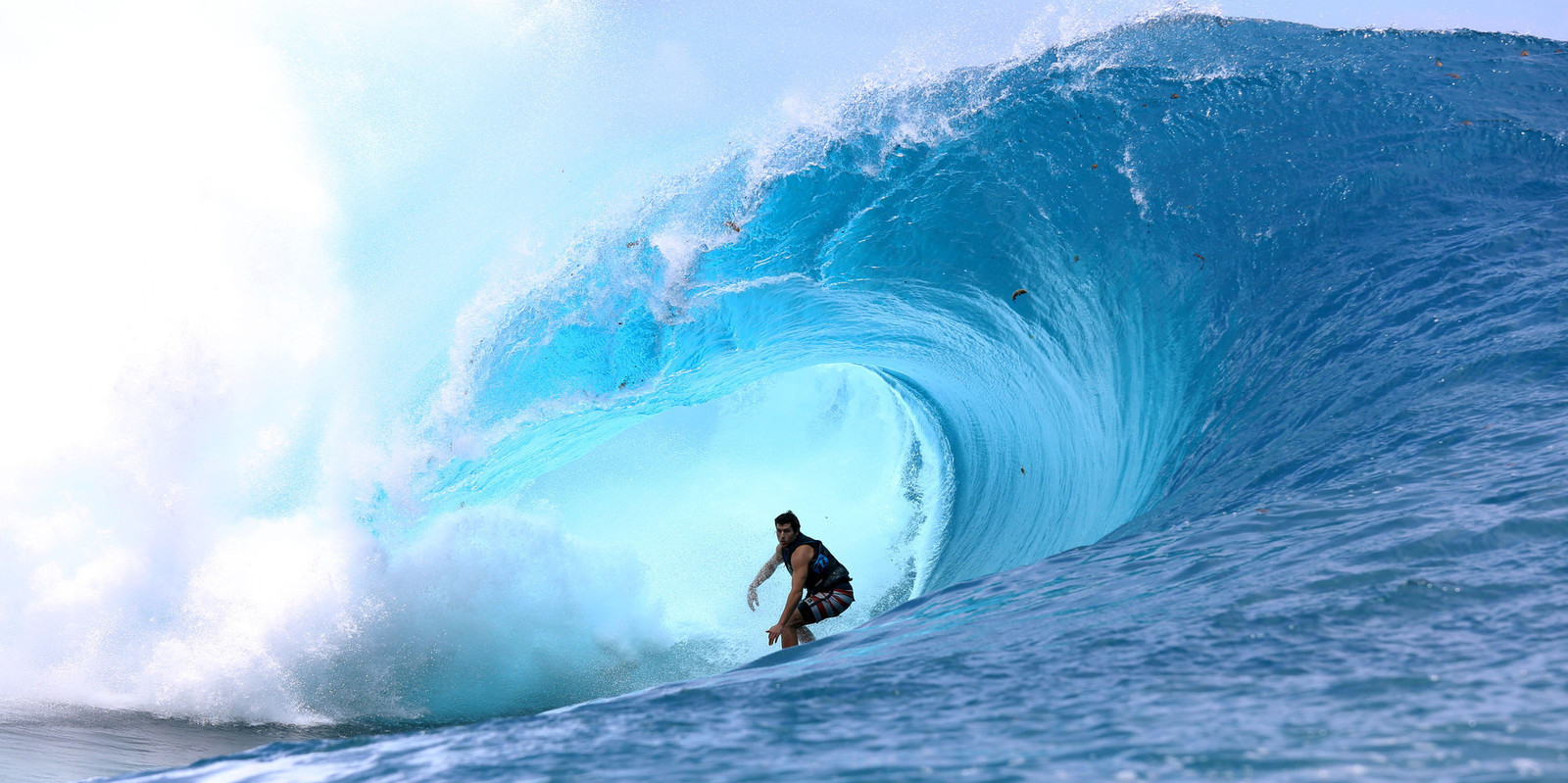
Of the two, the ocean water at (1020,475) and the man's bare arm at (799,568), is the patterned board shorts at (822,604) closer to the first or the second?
the man's bare arm at (799,568)

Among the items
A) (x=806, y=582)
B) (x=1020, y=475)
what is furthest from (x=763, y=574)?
(x=1020, y=475)

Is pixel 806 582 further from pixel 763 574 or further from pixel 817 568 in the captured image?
pixel 763 574

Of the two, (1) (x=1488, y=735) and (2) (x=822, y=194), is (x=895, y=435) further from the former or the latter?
(1) (x=1488, y=735)

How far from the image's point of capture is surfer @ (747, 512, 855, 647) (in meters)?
5.54

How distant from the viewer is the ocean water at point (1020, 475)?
189 cm

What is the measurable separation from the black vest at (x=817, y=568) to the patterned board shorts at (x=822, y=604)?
0.11 feet

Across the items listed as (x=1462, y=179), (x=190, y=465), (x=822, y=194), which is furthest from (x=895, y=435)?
(x=190, y=465)

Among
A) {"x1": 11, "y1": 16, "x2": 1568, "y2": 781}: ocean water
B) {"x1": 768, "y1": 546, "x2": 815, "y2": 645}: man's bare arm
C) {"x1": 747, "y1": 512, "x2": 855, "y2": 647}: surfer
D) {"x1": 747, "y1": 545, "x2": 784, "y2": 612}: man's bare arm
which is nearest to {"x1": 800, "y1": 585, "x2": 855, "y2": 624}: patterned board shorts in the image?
{"x1": 747, "y1": 512, "x2": 855, "y2": 647}: surfer

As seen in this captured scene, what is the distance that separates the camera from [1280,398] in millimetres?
4207

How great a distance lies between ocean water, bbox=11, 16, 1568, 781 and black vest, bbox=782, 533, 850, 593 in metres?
0.64

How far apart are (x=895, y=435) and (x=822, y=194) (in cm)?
411

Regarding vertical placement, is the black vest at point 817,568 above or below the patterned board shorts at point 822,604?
above

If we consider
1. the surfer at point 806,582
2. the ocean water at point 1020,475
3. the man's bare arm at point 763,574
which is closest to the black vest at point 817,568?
the surfer at point 806,582

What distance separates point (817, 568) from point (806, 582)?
11cm
